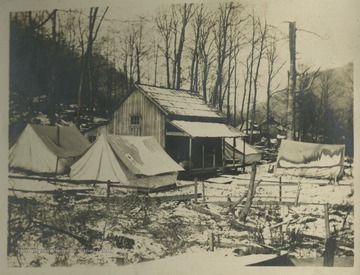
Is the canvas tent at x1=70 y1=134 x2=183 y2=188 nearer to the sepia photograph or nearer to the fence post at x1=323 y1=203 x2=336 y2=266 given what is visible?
the sepia photograph

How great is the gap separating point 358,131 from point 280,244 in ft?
3.16

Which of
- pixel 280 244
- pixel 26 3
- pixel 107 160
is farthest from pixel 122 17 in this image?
pixel 280 244

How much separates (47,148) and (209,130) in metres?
1.26

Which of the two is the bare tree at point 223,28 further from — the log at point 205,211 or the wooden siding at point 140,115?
the log at point 205,211

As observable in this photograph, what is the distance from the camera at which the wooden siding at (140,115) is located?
4.33 m

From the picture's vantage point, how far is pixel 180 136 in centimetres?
429

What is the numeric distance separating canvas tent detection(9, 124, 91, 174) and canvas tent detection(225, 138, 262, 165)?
107cm

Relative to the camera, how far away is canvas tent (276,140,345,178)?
402cm

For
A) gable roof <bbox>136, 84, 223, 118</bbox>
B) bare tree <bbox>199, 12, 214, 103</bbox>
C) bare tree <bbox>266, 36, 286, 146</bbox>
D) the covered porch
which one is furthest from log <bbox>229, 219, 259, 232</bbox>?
bare tree <bbox>199, 12, 214, 103</bbox>

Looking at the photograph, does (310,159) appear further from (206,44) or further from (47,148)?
(47,148)

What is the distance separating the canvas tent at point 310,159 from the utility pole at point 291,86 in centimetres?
9

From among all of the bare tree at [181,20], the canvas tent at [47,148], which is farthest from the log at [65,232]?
the bare tree at [181,20]

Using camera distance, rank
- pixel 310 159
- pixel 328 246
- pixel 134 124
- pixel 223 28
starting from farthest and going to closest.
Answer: pixel 134 124 → pixel 223 28 → pixel 310 159 → pixel 328 246

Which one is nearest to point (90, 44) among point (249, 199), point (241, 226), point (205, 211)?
point (205, 211)
